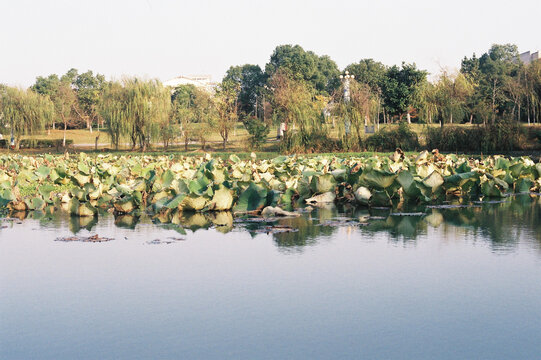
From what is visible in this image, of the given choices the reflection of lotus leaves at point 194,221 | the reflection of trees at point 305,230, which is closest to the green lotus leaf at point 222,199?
the reflection of lotus leaves at point 194,221

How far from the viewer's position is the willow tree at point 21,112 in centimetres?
4766

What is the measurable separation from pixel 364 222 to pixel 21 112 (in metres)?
45.7

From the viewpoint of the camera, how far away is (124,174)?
1188cm

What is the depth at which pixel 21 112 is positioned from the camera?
157 feet

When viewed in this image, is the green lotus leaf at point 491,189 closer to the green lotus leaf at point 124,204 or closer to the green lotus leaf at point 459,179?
the green lotus leaf at point 459,179

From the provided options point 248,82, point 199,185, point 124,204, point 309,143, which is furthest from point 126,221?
point 248,82

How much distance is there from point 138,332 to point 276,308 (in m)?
0.84

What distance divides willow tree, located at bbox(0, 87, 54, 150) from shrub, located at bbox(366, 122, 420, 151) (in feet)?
92.1

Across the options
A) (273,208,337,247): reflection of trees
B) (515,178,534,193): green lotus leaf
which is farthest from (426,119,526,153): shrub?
(273,208,337,247): reflection of trees

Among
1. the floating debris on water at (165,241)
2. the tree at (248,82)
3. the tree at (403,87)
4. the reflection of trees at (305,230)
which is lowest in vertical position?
the floating debris on water at (165,241)

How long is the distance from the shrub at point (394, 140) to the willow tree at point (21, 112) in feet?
92.1

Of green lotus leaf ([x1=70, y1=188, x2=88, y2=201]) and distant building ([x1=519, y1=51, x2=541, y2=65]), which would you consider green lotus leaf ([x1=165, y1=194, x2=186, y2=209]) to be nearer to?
green lotus leaf ([x1=70, y1=188, x2=88, y2=201])

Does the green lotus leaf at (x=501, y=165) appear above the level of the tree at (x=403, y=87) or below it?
below

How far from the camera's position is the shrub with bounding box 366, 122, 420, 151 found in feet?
105
